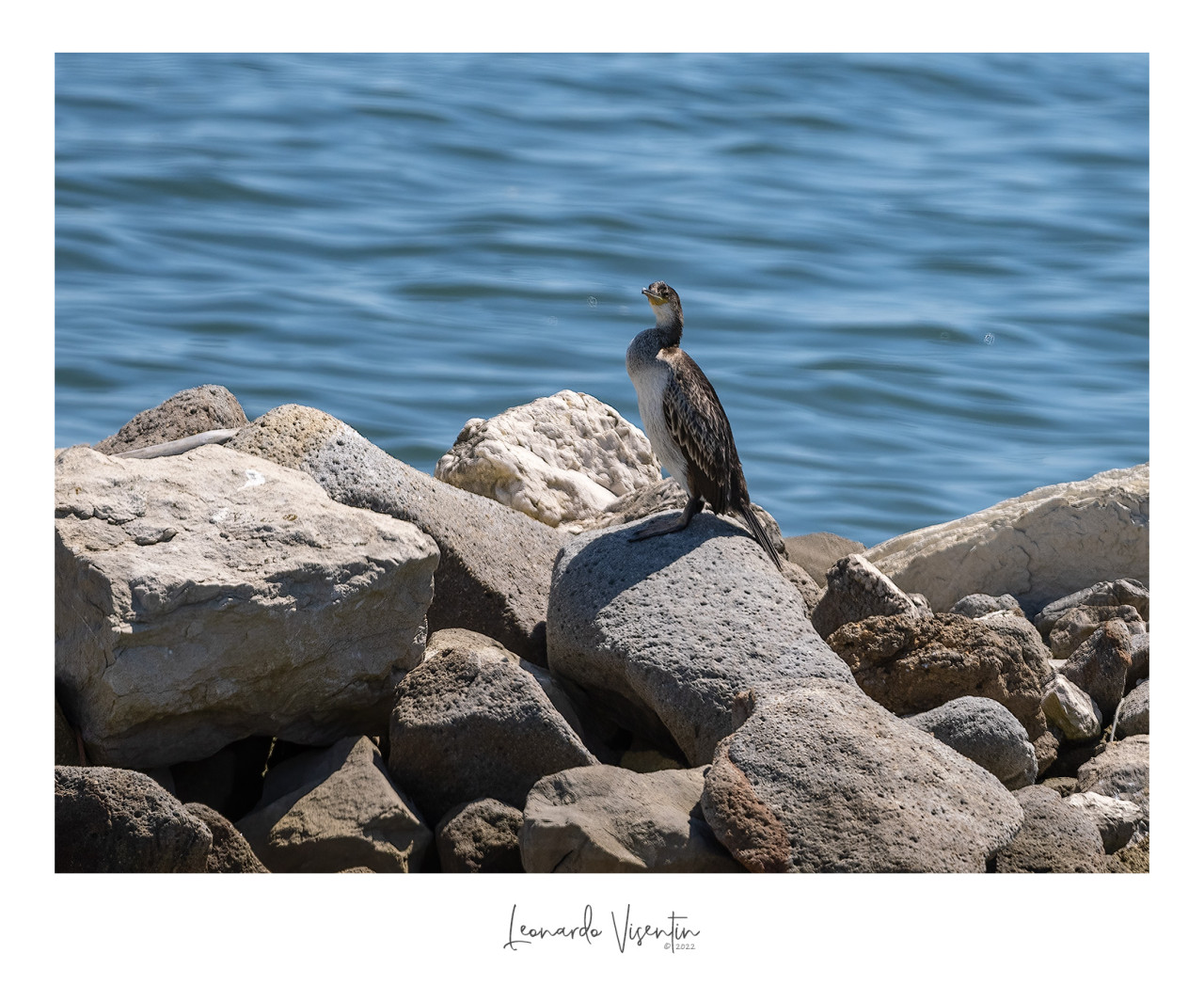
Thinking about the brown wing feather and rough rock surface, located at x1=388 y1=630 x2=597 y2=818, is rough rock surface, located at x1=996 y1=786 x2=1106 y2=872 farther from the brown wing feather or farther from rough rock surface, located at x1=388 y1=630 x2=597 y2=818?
the brown wing feather

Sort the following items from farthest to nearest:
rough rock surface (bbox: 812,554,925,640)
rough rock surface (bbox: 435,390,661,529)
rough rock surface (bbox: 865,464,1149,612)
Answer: rough rock surface (bbox: 435,390,661,529)
rough rock surface (bbox: 865,464,1149,612)
rough rock surface (bbox: 812,554,925,640)

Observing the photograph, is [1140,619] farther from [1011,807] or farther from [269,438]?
[269,438]

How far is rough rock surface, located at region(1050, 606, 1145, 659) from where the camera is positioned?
204 inches

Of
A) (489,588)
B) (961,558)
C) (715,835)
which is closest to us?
(715,835)

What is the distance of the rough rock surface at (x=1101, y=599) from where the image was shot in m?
5.47

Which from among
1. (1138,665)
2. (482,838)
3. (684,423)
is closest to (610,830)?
(482,838)

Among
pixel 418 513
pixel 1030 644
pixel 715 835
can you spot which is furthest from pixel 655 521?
pixel 715 835

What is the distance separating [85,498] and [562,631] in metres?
1.50

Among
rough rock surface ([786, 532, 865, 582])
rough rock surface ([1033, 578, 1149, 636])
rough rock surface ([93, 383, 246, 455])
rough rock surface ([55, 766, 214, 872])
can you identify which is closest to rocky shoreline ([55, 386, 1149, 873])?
rough rock surface ([55, 766, 214, 872])

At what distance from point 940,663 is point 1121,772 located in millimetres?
634

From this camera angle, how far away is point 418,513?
4.80 meters

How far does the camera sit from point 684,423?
504cm

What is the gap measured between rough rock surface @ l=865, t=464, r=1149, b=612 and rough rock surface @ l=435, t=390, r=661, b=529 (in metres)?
1.32

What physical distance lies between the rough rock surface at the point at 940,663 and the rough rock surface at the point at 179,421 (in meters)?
2.58
